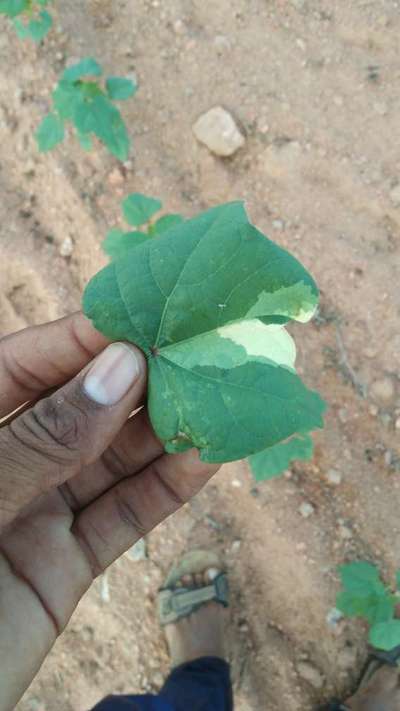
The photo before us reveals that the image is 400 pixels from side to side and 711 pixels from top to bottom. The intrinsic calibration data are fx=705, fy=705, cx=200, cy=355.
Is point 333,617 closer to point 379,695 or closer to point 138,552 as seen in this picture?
point 379,695

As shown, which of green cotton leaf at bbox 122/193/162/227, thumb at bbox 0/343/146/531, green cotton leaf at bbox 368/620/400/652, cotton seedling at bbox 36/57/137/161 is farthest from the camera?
cotton seedling at bbox 36/57/137/161

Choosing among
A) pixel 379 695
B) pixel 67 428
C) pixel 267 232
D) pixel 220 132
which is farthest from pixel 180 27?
pixel 379 695

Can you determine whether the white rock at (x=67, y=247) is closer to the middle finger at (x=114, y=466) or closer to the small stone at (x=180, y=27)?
the small stone at (x=180, y=27)

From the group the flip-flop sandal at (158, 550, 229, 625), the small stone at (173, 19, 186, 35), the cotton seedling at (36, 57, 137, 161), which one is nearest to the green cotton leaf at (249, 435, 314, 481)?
the flip-flop sandal at (158, 550, 229, 625)

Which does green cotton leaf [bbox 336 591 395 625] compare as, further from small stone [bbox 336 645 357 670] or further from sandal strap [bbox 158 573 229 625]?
sandal strap [bbox 158 573 229 625]

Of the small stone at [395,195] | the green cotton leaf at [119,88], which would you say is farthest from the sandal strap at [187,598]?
the green cotton leaf at [119,88]

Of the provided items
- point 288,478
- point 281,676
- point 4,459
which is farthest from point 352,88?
point 281,676
